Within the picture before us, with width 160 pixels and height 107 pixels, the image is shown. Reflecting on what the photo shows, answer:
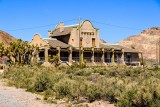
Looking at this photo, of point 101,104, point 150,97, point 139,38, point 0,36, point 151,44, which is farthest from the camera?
point 139,38

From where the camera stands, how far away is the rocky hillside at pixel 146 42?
138 metres

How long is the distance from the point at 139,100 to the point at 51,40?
1751 inches

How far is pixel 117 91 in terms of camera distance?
14.2m

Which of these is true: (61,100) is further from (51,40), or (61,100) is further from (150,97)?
(51,40)

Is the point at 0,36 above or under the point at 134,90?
above

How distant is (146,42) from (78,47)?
324 feet

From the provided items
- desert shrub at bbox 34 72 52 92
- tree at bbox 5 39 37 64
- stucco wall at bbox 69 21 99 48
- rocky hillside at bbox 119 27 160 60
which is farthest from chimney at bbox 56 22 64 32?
rocky hillside at bbox 119 27 160 60

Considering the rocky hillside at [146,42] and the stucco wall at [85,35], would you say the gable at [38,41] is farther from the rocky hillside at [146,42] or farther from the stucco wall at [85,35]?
the rocky hillside at [146,42]

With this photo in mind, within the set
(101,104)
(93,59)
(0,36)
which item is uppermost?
(0,36)

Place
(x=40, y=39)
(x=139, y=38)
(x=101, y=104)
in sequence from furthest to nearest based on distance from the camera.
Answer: (x=139, y=38) < (x=40, y=39) < (x=101, y=104)

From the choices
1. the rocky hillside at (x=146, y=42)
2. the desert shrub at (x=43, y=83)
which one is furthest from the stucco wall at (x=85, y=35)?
the rocky hillside at (x=146, y=42)

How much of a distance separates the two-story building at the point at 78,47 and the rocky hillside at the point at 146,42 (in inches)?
2982

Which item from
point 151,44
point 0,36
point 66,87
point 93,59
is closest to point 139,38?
point 151,44

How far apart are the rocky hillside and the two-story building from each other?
249 ft
